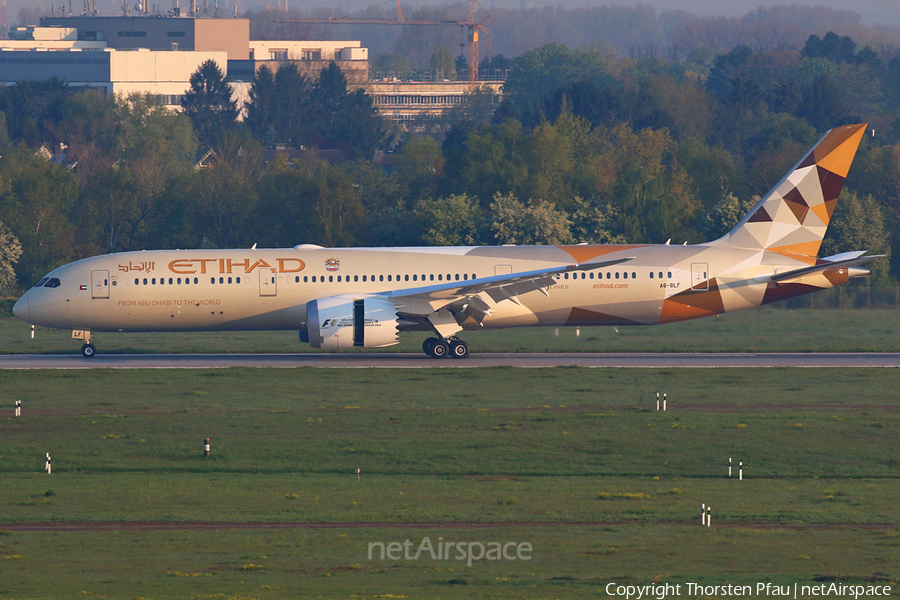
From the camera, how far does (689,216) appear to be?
8425cm

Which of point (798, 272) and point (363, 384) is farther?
point (798, 272)

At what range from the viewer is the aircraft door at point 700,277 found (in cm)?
4850

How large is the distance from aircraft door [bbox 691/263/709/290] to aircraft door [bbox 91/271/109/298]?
23538 millimetres

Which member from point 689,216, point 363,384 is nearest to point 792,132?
point 689,216

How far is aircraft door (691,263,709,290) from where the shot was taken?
48.5 meters

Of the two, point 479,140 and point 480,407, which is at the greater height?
point 479,140

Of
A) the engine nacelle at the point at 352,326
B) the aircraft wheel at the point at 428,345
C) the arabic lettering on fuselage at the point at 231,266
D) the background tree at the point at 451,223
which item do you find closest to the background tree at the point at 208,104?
the background tree at the point at 451,223

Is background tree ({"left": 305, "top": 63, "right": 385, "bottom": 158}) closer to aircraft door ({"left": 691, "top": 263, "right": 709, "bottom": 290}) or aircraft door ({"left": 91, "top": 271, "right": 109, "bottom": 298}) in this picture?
aircraft door ({"left": 91, "top": 271, "right": 109, "bottom": 298})

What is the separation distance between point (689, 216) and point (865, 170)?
58.6 feet

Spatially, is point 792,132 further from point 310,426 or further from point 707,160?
point 310,426

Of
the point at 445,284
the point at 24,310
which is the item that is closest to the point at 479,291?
the point at 445,284

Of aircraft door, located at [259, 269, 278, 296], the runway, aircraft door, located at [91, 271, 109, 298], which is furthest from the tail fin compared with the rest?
aircraft door, located at [91, 271, 109, 298]

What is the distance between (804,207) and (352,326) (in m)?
19.4

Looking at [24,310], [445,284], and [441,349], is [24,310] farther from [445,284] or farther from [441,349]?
[445,284]
